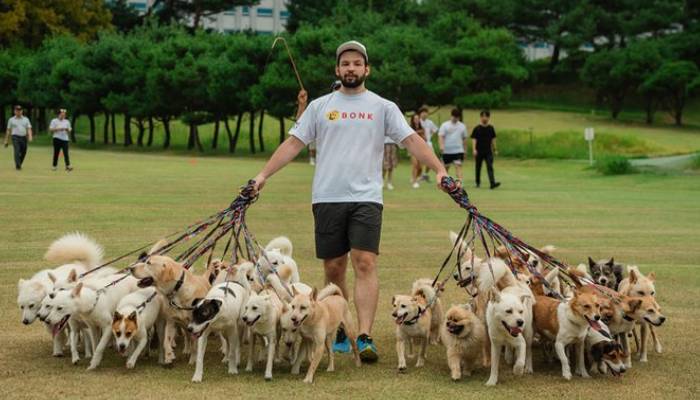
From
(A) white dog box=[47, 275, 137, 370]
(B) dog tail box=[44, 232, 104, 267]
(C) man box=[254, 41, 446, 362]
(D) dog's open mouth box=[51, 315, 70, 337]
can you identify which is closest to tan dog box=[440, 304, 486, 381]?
(C) man box=[254, 41, 446, 362]

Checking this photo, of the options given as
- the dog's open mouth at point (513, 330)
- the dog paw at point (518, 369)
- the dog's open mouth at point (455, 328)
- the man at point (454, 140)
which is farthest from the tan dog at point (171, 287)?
the man at point (454, 140)

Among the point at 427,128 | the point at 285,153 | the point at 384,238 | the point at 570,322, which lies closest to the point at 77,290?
the point at 285,153

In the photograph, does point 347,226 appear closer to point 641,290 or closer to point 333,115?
point 333,115

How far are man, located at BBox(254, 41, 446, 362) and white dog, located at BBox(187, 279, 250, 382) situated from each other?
0.95m

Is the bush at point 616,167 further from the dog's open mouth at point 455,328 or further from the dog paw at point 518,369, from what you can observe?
the dog's open mouth at point 455,328

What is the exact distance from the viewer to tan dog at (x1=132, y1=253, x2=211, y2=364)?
7.15 metres

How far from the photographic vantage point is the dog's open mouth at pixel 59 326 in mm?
7320

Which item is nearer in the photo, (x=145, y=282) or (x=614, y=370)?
(x=614, y=370)

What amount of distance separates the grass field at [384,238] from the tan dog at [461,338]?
0.19 metres

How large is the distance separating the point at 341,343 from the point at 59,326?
2.45m

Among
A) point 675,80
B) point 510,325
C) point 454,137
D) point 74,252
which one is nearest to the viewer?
point 510,325

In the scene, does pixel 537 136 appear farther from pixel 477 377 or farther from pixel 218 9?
Answer: pixel 477 377

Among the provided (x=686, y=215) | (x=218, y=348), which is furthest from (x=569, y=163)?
(x=218, y=348)

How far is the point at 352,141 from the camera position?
768 centimetres
